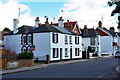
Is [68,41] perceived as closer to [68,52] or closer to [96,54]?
[68,52]

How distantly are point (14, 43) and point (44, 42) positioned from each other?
25.1ft

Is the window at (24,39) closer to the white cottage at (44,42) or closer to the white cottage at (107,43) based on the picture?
the white cottage at (44,42)

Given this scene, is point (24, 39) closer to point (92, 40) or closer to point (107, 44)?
point (92, 40)

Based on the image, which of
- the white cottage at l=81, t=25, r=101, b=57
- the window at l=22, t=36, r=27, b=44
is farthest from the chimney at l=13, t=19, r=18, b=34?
the white cottage at l=81, t=25, r=101, b=57

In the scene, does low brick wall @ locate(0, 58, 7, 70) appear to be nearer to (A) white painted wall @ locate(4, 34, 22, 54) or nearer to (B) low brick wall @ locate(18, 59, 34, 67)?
(B) low brick wall @ locate(18, 59, 34, 67)

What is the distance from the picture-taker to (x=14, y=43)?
128 feet

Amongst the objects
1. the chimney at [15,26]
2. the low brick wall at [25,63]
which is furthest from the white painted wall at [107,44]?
the low brick wall at [25,63]

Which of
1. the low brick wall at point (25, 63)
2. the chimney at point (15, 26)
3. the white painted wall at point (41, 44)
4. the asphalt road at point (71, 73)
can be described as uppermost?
the chimney at point (15, 26)

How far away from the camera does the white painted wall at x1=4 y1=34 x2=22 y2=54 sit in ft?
→ 126

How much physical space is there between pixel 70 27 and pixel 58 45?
465 inches

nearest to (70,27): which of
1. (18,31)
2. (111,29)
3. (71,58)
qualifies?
(71,58)

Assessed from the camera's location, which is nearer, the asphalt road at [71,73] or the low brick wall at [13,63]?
the asphalt road at [71,73]

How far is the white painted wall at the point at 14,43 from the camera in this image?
38375mm

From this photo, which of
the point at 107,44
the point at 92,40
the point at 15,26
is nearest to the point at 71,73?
the point at 15,26
